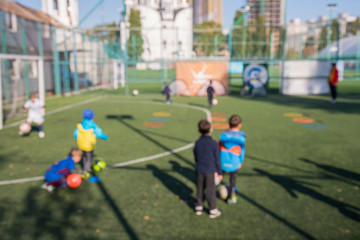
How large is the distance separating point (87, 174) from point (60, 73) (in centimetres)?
2312

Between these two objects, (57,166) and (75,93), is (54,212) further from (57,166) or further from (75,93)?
(75,93)

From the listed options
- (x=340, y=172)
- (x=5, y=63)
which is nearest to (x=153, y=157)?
(x=340, y=172)

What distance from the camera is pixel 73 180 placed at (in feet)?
21.9

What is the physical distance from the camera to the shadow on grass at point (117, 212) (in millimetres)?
5047

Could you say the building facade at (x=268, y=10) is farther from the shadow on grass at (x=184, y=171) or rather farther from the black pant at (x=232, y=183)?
the black pant at (x=232, y=183)

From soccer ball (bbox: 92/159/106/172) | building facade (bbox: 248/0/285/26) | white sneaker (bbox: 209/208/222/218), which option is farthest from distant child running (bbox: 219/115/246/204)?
building facade (bbox: 248/0/285/26)

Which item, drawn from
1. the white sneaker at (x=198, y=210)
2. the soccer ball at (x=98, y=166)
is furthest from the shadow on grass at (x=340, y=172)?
the soccer ball at (x=98, y=166)

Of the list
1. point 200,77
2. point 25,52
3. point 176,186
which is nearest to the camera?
point 176,186

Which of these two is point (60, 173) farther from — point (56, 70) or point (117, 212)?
point (56, 70)

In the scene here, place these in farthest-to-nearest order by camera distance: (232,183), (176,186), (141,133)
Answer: (141,133), (176,186), (232,183)

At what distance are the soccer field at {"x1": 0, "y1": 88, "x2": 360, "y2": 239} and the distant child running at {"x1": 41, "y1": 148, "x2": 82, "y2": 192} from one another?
20cm

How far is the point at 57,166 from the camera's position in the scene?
681 centimetres

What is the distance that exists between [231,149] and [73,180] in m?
3.36

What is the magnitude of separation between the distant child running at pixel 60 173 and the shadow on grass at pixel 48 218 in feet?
0.79
